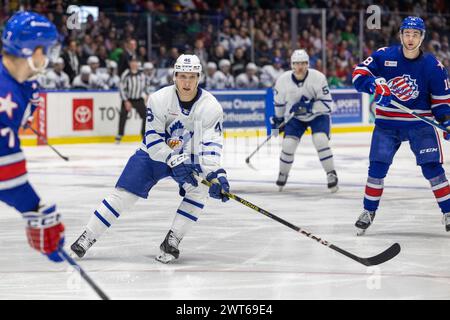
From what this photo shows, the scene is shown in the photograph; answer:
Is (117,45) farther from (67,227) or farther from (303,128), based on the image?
(67,227)

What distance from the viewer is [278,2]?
60.6ft

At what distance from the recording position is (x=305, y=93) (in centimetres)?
873

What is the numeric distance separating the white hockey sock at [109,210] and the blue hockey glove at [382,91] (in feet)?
5.41

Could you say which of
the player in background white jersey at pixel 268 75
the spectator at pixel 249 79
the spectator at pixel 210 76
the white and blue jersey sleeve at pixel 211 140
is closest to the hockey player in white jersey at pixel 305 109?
the white and blue jersey sleeve at pixel 211 140

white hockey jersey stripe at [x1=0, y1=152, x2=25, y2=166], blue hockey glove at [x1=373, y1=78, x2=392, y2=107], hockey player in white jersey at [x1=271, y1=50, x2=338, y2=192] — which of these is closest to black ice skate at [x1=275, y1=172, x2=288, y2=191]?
hockey player in white jersey at [x1=271, y1=50, x2=338, y2=192]

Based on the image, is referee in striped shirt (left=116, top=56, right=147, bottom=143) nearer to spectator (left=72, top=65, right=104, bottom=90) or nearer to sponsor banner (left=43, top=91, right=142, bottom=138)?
sponsor banner (left=43, top=91, right=142, bottom=138)

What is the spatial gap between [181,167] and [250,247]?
0.90m

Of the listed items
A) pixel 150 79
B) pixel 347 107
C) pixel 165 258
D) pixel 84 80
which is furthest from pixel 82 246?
pixel 347 107

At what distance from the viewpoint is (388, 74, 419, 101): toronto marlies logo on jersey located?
6.00 m

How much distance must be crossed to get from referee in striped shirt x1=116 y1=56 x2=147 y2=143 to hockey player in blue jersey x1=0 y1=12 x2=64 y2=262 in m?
10.6

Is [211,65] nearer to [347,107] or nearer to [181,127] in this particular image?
[347,107]

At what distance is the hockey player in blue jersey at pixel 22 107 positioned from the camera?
10.7 ft
